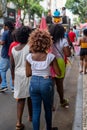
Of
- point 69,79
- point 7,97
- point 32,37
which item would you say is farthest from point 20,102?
point 69,79

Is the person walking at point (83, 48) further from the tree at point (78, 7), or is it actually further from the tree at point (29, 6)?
the tree at point (29, 6)

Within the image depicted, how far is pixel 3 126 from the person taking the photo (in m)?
6.25

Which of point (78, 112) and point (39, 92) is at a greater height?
point (39, 92)

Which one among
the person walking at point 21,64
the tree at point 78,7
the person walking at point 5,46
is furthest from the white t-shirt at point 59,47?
the tree at point 78,7

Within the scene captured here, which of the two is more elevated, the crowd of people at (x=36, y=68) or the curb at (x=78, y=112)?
the crowd of people at (x=36, y=68)

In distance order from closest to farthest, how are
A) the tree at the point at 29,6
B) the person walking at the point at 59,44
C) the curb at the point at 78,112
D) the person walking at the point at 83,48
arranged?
the curb at the point at 78,112
the person walking at the point at 59,44
the person walking at the point at 83,48
the tree at the point at 29,6

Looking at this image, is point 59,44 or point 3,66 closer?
point 59,44

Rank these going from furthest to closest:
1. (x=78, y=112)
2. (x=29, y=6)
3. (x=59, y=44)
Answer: (x=29, y=6)
(x=78, y=112)
(x=59, y=44)

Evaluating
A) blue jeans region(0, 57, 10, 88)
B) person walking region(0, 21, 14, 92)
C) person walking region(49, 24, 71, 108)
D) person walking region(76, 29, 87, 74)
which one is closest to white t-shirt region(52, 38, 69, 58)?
person walking region(49, 24, 71, 108)

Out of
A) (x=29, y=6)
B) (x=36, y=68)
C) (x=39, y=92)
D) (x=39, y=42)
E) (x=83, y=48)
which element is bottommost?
(x=83, y=48)

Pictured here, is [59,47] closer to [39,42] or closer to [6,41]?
[39,42]

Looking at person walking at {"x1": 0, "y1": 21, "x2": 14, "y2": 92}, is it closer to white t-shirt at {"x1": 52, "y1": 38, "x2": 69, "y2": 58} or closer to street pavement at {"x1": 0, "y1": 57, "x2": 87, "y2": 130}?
street pavement at {"x1": 0, "y1": 57, "x2": 87, "y2": 130}

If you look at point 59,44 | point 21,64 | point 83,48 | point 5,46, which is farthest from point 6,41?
point 83,48

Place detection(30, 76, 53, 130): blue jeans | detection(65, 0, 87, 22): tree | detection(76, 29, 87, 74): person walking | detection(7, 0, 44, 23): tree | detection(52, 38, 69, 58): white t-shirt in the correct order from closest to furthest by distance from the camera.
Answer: detection(30, 76, 53, 130): blue jeans
detection(52, 38, 69, 58): white t-shirt
detection(76, 29, 87, 74): person walking
detection(65, 0, 87, 22): tree
detection(7, 0, 44, 23): tree
